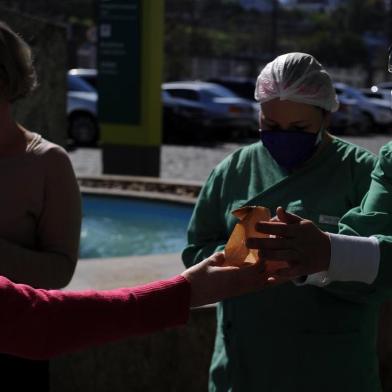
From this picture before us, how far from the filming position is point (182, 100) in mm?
22000

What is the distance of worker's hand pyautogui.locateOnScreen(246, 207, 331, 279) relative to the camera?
172cm

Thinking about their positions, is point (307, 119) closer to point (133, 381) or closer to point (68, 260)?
point (68, 260)

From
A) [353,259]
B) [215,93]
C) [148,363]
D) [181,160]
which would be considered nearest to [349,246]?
[353,259]

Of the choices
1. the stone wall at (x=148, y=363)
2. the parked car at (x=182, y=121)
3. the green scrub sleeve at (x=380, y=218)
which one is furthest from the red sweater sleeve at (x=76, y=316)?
the parked car at (x=182, y=121)

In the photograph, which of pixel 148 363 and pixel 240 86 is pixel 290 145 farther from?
pixel 240 86

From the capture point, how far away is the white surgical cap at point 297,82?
8.01 ft

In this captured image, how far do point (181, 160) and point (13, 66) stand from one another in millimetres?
14287

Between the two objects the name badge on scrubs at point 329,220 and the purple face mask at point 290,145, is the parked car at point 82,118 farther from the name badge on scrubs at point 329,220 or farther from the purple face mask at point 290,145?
the name badge on scrubs at point 329,220

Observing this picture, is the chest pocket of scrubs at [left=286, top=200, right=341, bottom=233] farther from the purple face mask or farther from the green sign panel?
the green sign panel

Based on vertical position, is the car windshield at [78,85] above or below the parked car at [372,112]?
above

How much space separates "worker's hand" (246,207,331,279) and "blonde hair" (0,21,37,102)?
945 mm

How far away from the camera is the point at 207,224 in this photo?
2.66 m

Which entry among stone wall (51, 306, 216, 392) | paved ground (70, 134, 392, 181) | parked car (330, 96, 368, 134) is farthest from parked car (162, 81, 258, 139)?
stone wall (51, 306, 216, 392)

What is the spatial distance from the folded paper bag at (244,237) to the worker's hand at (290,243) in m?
0.05
